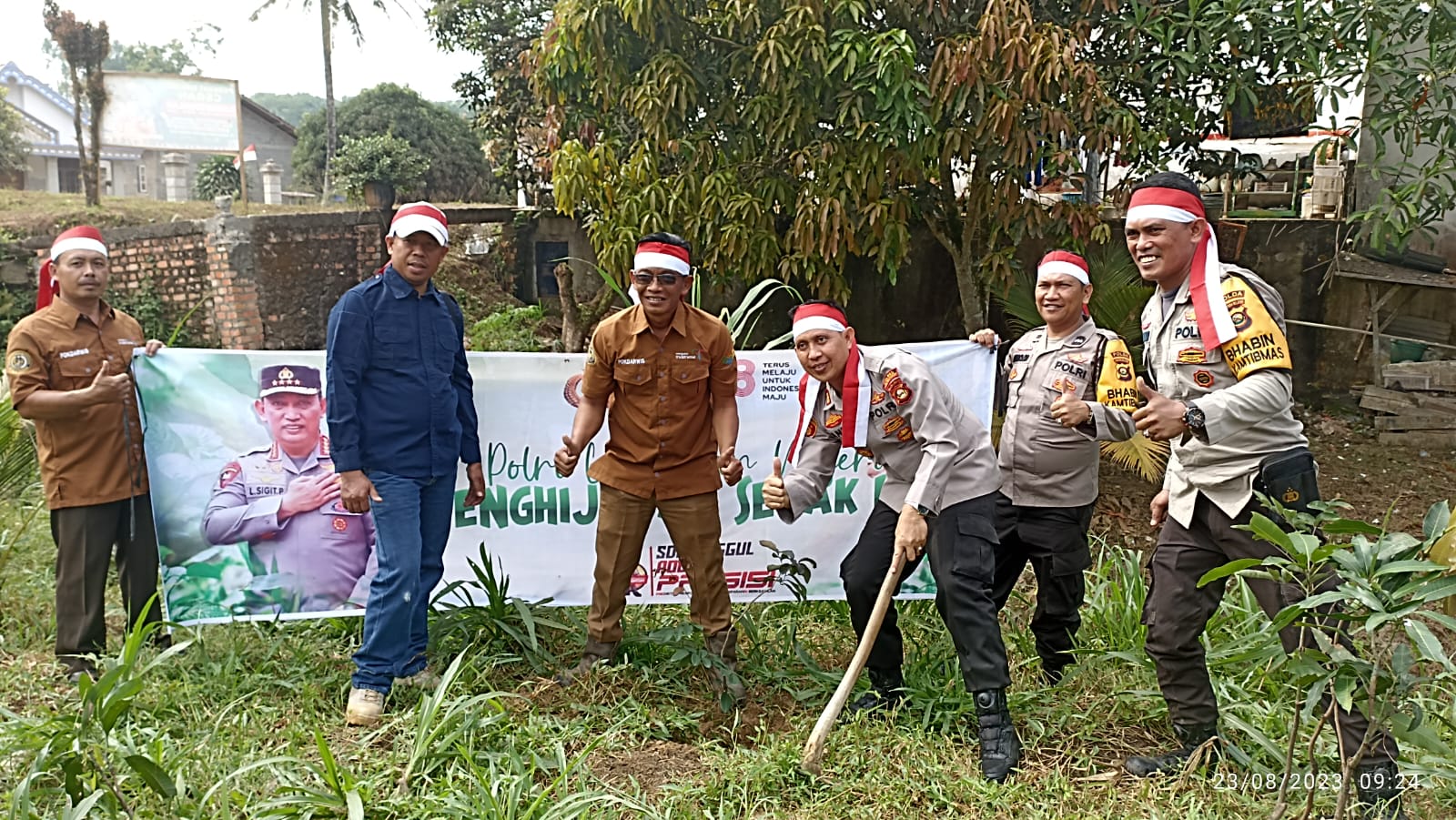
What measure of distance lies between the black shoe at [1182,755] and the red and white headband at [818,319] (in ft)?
5.19

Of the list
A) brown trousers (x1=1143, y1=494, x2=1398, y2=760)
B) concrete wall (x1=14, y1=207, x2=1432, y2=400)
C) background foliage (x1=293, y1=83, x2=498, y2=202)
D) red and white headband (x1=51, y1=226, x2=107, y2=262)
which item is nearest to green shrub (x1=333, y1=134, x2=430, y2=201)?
concrete wall (x1=14, y1=207, x2=1432, y2=400)

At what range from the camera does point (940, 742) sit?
3455 mm

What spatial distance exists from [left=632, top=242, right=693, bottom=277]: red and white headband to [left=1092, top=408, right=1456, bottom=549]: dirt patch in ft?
10.4

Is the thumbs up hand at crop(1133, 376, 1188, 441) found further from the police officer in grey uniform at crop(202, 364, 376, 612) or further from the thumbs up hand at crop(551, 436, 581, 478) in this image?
the police officer in grey uniform at crop(202, 364, 376, 612)

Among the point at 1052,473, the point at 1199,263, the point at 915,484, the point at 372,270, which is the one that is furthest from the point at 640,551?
the point at 372,270

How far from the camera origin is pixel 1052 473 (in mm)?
3783

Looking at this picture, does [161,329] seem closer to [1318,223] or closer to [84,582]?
[84,582]

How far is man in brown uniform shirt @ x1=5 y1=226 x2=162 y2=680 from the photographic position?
372 cm

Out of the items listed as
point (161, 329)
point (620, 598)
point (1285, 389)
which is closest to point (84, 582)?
point (620, 598)

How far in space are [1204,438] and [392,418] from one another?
2460mm

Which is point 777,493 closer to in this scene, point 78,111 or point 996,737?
point 996,737

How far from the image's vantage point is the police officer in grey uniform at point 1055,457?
377cm
